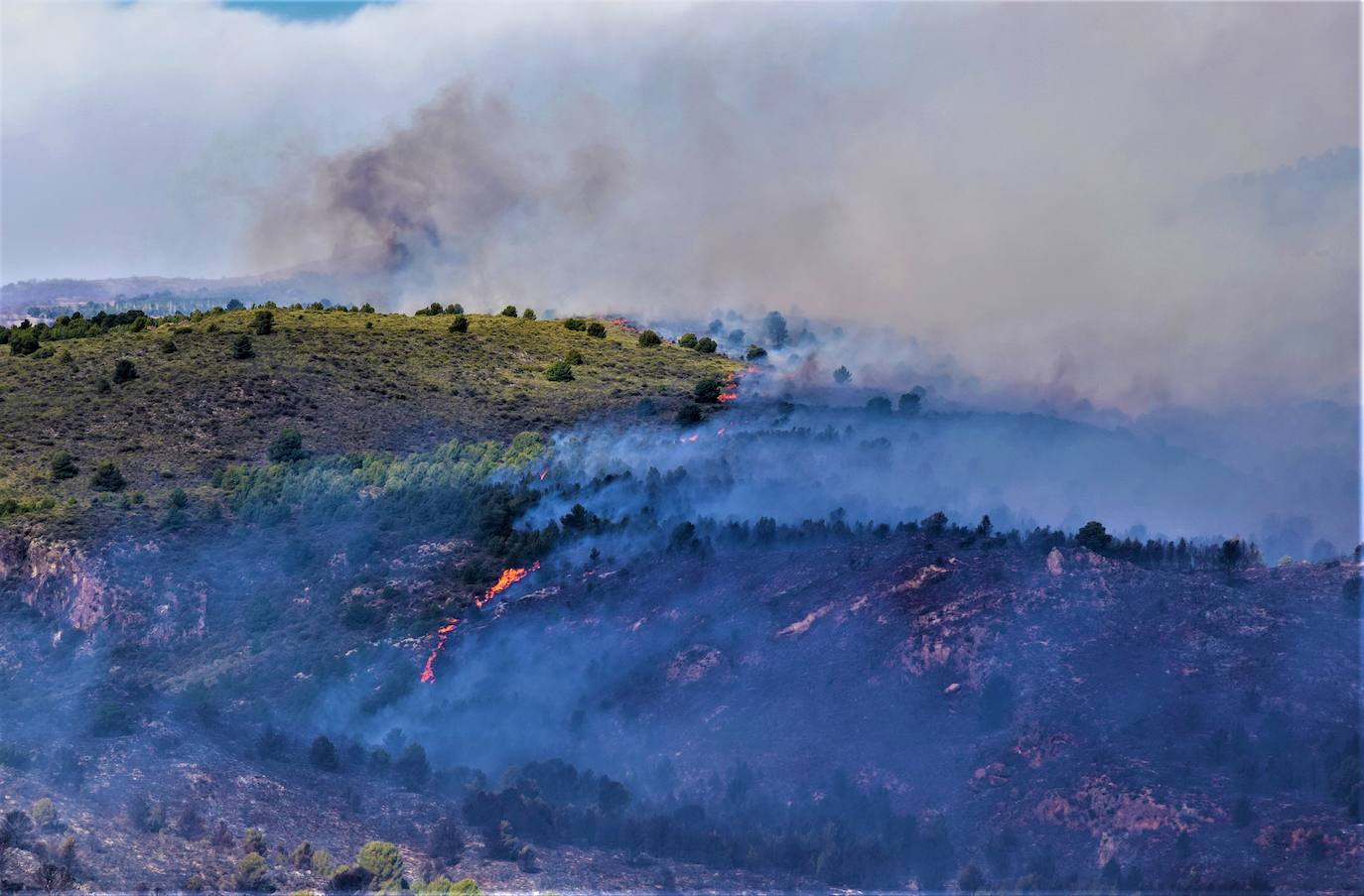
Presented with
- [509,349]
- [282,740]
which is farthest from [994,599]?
[509,349]

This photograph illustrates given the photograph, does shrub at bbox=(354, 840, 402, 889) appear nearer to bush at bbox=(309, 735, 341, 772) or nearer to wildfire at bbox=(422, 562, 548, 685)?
bush at bbox=(309, 735, 341, 772)

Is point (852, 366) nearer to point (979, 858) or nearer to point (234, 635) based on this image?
point (234, 635)

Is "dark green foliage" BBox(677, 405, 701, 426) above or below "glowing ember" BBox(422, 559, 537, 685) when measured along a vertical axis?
above

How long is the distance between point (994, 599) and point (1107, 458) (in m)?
34.5

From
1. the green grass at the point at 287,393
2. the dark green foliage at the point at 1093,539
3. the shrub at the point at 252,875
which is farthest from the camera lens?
the green grass at the point at 287,393

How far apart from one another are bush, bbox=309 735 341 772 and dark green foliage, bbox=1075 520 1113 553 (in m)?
33.0

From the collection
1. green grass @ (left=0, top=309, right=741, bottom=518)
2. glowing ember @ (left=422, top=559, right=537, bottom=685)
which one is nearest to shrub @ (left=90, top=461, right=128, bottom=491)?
green grass @ (left=0, top=309, right=741, bottom=518)

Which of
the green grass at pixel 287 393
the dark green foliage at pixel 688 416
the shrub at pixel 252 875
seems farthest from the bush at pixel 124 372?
the shrub at pixel 252 875

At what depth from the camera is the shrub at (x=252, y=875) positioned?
63.3 metres

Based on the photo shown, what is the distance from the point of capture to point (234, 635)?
299 ft

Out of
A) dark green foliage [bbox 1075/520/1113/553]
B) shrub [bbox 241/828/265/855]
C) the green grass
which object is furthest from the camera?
the green grass

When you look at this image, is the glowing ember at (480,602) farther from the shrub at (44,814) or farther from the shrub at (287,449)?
the shrub at (287,449)

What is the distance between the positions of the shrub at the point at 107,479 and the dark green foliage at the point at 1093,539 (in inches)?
2074

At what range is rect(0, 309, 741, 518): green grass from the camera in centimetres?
11319
